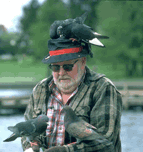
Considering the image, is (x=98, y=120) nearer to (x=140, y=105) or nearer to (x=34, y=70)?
(x=140, y=105)

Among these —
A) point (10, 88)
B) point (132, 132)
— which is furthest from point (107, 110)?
point (10, 88)

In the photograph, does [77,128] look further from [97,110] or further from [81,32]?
[81,32]

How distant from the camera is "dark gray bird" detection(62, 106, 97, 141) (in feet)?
8.83

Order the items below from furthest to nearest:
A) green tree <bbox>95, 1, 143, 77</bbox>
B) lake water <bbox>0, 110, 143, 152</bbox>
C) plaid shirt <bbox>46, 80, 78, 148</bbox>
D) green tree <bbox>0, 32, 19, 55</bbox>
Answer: green tree <bbox>0, 32, 19, 55</bbox> < green tree <bbox>95, 1, 143, 77</bbox> < lake water <bbox>0, 110, 143, 152</bbox> < plaid shirt <bbox>46, 80, 78, 148</bbox>

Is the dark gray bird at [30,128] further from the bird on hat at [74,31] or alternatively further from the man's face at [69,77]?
the bird on hat at [74,31]

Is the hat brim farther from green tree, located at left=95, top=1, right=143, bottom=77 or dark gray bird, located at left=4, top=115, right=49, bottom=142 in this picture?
green tree, located at left=95, top=1, right=143, bottom=77

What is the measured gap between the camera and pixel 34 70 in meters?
57.1

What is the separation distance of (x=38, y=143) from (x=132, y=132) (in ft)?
42.1

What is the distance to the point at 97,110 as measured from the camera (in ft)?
9.49

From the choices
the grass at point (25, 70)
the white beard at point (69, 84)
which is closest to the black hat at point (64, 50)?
the white beard at point (69, 84)

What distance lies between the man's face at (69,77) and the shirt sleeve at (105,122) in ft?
0.73

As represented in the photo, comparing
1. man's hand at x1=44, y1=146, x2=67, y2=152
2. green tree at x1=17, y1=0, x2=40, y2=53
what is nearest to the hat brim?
man's hand at x1=44, y1=146, x2=67, y2=152

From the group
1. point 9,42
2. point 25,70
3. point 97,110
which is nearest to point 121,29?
point 9,42

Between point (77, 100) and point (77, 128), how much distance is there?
14.2 inches
